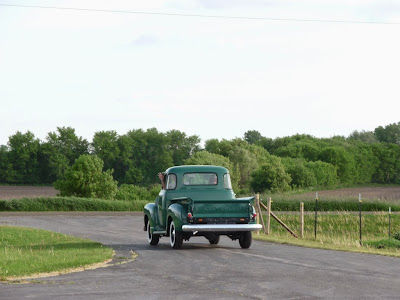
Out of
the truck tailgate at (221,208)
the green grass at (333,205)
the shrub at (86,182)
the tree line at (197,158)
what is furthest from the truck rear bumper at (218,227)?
the tree line at (197,158)

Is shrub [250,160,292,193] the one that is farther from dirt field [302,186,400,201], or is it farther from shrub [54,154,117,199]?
shrub [54,154,117,199]

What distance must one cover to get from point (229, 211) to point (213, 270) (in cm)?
512

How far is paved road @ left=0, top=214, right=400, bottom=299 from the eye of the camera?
39.1 ft

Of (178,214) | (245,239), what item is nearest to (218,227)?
(178,214)

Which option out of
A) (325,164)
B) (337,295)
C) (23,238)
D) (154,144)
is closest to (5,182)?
(154,144)

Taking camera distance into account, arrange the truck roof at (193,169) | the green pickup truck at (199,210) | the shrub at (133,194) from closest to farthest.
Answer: the green pickup truck at (199,210)
the truck roof at (193,169)
the shrub at (133,194)

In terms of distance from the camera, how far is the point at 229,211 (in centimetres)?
2050

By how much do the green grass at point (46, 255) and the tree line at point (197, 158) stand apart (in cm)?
7323

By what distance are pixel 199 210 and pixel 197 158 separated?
9010cm

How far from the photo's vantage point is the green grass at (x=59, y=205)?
59.3 metres

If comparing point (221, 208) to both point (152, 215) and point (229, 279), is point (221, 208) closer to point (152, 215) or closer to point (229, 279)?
point (152, 215)

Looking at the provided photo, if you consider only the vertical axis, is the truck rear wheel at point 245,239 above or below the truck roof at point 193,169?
below

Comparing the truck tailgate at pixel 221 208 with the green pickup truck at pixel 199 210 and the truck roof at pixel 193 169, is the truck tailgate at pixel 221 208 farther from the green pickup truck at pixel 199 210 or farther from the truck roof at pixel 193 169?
→ the truck roof at pixel 193 169

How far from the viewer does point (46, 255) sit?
1903cm
